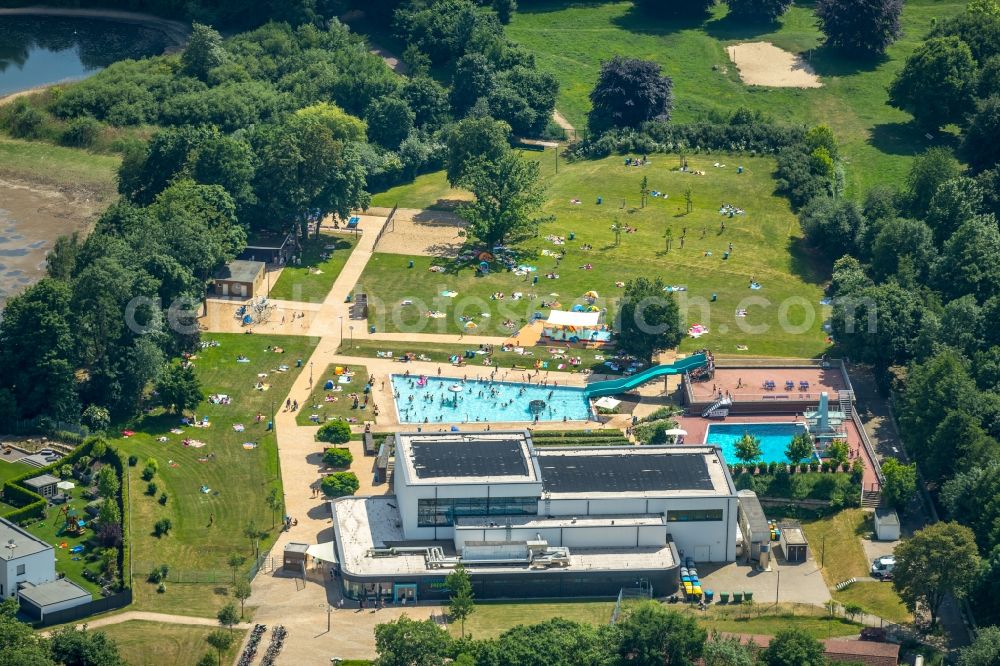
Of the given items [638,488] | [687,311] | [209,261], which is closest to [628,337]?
[687,311]

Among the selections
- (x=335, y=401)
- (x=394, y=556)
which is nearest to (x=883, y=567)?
(x=394, y=556)

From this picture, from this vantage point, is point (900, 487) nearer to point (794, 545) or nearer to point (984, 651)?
point (794, 545)

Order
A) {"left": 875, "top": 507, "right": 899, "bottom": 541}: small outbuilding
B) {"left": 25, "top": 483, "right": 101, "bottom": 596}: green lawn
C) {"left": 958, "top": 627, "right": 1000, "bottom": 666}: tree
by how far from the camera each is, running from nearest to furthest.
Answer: {"left": 958, "top": 627, "right": 1000, "bottom": 666}: tree, {"left": 25, "top": 483, "right": 101, "bottom": 596}: green lawn, {"left": 875, "top": 507, "right": 899, "bottom": 541}: small outbuilding

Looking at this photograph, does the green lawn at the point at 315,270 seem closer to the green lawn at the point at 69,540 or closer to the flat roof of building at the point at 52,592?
the green lawn at the point at 69,540

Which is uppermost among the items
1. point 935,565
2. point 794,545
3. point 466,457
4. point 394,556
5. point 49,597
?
point 466,457

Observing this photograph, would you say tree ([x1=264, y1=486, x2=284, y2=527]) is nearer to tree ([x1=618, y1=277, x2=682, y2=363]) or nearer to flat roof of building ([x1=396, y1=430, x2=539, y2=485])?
flat roof of building ([x1=396, y1=430, x2=539, y2=485])

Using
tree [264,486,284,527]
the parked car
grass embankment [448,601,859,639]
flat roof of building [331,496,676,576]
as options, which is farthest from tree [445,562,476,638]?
the parked car

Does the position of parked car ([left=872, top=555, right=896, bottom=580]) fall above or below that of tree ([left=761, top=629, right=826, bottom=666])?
below
